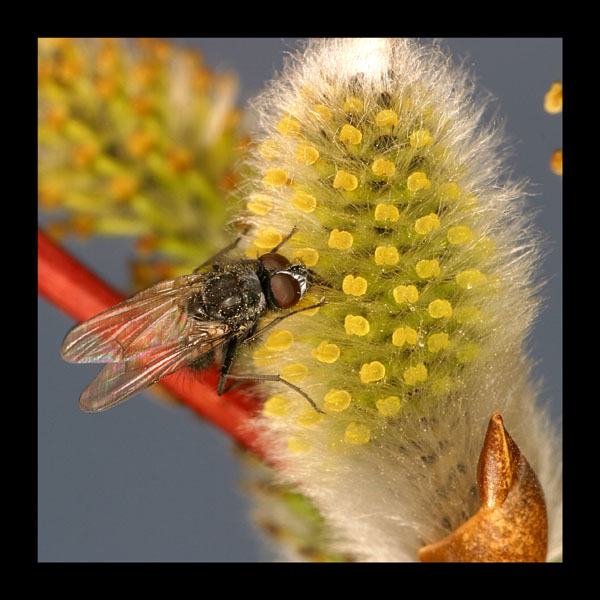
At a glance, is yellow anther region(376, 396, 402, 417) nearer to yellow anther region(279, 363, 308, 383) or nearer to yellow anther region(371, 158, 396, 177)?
yellow anther region(279, 363, 308, 383)

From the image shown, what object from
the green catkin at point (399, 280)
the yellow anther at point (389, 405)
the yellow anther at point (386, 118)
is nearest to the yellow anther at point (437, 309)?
the green catkin at point (399, 280)

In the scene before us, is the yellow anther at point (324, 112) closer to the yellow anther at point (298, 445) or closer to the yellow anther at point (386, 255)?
the yellow anther at point (386, 255)

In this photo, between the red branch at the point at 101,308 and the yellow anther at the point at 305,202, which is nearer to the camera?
the yellow anther at the point at 305,202

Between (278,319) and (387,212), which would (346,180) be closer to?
(387,212)

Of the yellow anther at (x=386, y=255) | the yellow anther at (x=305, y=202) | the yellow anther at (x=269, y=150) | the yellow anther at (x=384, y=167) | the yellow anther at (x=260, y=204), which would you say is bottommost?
the yellow anther at (x=386, y=255)

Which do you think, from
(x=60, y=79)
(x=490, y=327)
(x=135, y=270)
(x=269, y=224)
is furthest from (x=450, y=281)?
(x=60, y=79)

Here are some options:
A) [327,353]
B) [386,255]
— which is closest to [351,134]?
[386,255]
